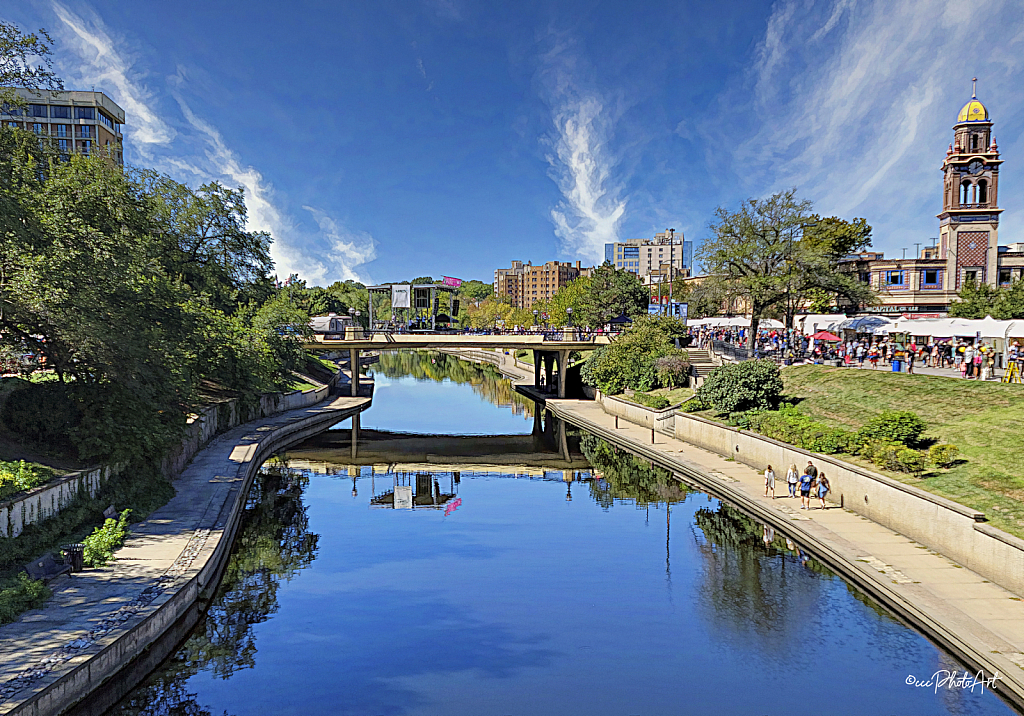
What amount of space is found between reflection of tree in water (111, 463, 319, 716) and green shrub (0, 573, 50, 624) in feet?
10.6

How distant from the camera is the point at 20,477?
20188 millimetres

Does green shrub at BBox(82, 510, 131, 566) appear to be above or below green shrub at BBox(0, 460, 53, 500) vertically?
below

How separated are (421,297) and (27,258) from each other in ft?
431

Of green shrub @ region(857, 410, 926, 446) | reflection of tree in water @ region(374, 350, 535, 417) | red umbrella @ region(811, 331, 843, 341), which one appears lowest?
reflection of tree in water @ region(374, 350, 535, 417)

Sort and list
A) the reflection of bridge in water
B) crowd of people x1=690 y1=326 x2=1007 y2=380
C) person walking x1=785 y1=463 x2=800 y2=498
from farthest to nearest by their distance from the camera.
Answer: the reflection of bridge in water
crowd of people x1=690 y1=326 x2=1007 y2=380
person walking x1=785 y1=463 x2=800 y2=498

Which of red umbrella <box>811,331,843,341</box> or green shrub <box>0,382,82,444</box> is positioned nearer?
green shrub <box>0,382,82,444</box>

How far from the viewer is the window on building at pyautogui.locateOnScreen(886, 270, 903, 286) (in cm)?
7562

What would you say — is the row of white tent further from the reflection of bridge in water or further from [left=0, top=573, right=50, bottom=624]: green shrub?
[left=0, top=573, right=50, bottom=624]: green shrub

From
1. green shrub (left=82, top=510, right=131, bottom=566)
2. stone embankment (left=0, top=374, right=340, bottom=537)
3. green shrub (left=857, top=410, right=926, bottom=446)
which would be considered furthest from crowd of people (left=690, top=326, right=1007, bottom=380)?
stone embankment (left=0, top=374, right=340, bottom=537)

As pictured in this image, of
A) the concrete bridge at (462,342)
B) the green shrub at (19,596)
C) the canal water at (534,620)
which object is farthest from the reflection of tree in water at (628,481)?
the green shrub at (19,596)

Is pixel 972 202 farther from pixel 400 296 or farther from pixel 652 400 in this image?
pixel 400 296

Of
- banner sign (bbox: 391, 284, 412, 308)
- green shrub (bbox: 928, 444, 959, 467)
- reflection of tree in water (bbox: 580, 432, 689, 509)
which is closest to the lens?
green shrub (bbox: 928, 444, 959, 467)

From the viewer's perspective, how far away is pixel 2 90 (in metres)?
22.3

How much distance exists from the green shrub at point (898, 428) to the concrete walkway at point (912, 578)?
336 cm
